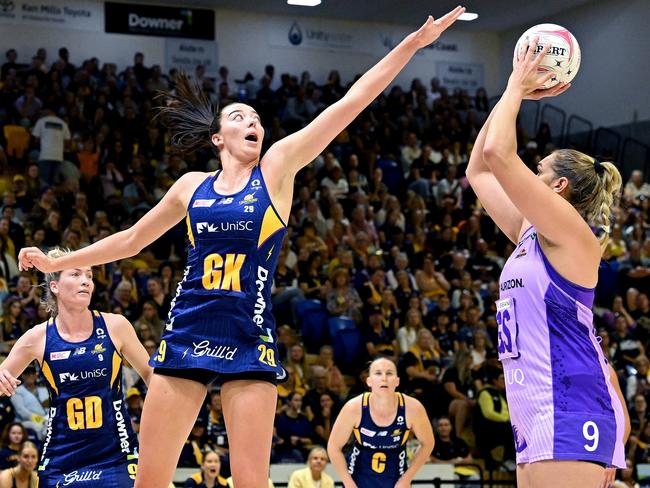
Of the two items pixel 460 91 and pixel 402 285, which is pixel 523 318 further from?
pixel 460 91

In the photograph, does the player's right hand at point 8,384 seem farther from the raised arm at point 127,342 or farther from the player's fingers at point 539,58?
the player's fingers at point 539,58

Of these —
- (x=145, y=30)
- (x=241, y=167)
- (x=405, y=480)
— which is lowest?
(x=405, y=480)

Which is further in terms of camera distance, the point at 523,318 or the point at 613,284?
the point at 613,284

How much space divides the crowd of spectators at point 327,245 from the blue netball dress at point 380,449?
69.6 inches

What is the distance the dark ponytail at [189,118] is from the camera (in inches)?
180

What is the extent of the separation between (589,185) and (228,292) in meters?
1.49

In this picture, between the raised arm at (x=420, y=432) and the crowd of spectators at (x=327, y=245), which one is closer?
the raised arm at (x=420, y=432)

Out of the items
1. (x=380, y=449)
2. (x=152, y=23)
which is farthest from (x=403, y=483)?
(x=152, y=23)

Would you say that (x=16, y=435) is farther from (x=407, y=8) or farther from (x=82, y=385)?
(x=407, y=8)

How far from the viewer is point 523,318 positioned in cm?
362

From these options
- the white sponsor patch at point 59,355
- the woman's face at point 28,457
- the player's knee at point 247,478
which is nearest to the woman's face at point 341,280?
the woman's face at point 28,457

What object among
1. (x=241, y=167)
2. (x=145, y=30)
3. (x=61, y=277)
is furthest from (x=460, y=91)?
(x=241, y=167)

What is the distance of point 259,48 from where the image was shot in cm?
2041

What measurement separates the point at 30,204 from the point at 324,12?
29.2 ft
